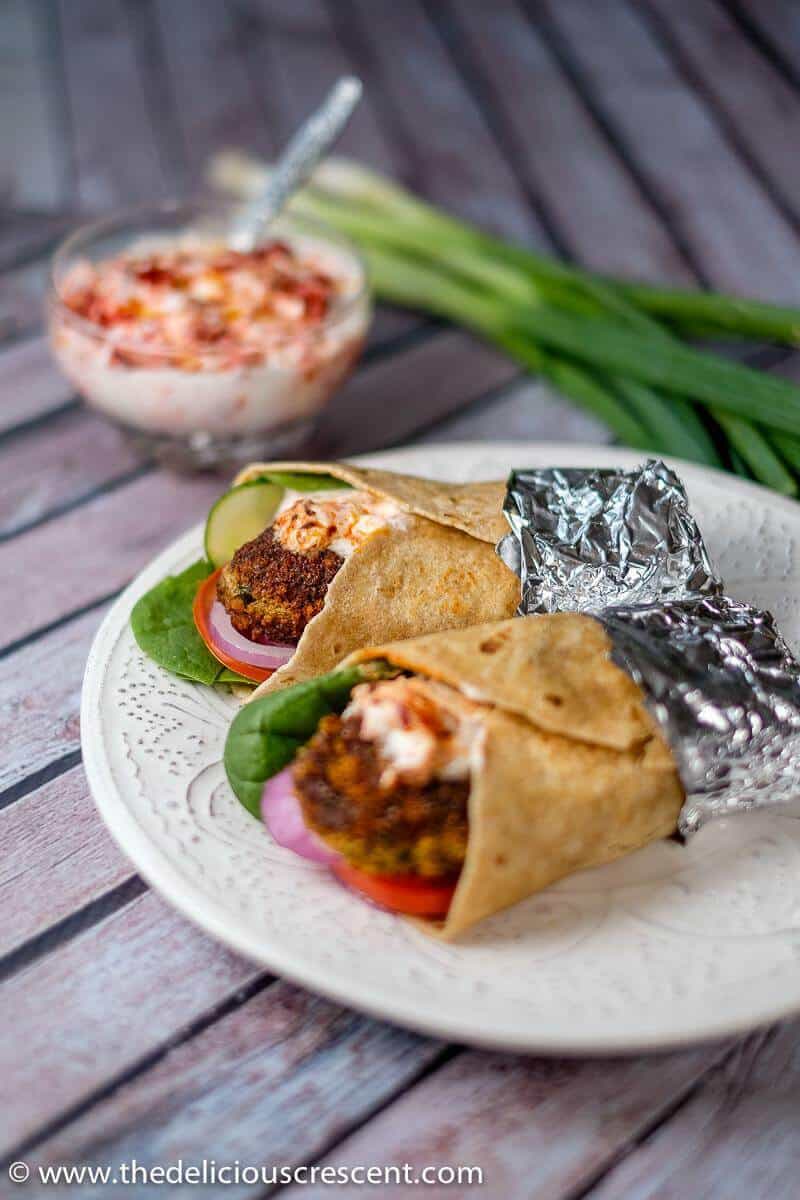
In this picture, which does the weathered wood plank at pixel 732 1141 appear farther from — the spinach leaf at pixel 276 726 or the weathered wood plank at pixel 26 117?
the weathered wood plank at pixel 26 117

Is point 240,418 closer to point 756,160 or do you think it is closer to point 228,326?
point 228,326

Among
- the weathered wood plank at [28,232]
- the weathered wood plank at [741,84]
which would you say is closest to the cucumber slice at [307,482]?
the weathered wood plank at [28,232]

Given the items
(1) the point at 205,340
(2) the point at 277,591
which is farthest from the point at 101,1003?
(1) the point at 205,340

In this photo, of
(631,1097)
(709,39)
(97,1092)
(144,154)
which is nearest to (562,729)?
(631,1097)

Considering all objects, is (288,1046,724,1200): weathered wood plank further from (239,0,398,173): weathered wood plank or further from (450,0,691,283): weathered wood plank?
(239,0,398,173): weathered wood plank

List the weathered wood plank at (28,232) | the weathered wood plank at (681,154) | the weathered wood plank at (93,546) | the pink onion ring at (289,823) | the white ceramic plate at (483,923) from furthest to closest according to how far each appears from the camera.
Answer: the weathered wood plank at (681,154) < the weathered wood plank at (28,232) < the weathered wood plank at (93,546) < the pink onion ring at (289,823) < the white ceramic plate at (483,923)

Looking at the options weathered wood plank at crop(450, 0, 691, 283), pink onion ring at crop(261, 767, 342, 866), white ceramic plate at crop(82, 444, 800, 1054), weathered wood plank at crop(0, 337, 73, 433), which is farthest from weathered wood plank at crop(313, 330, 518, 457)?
pink onion ring at crop(261, 767, 342, 866)

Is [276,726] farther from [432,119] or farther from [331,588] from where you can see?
[432,119]
